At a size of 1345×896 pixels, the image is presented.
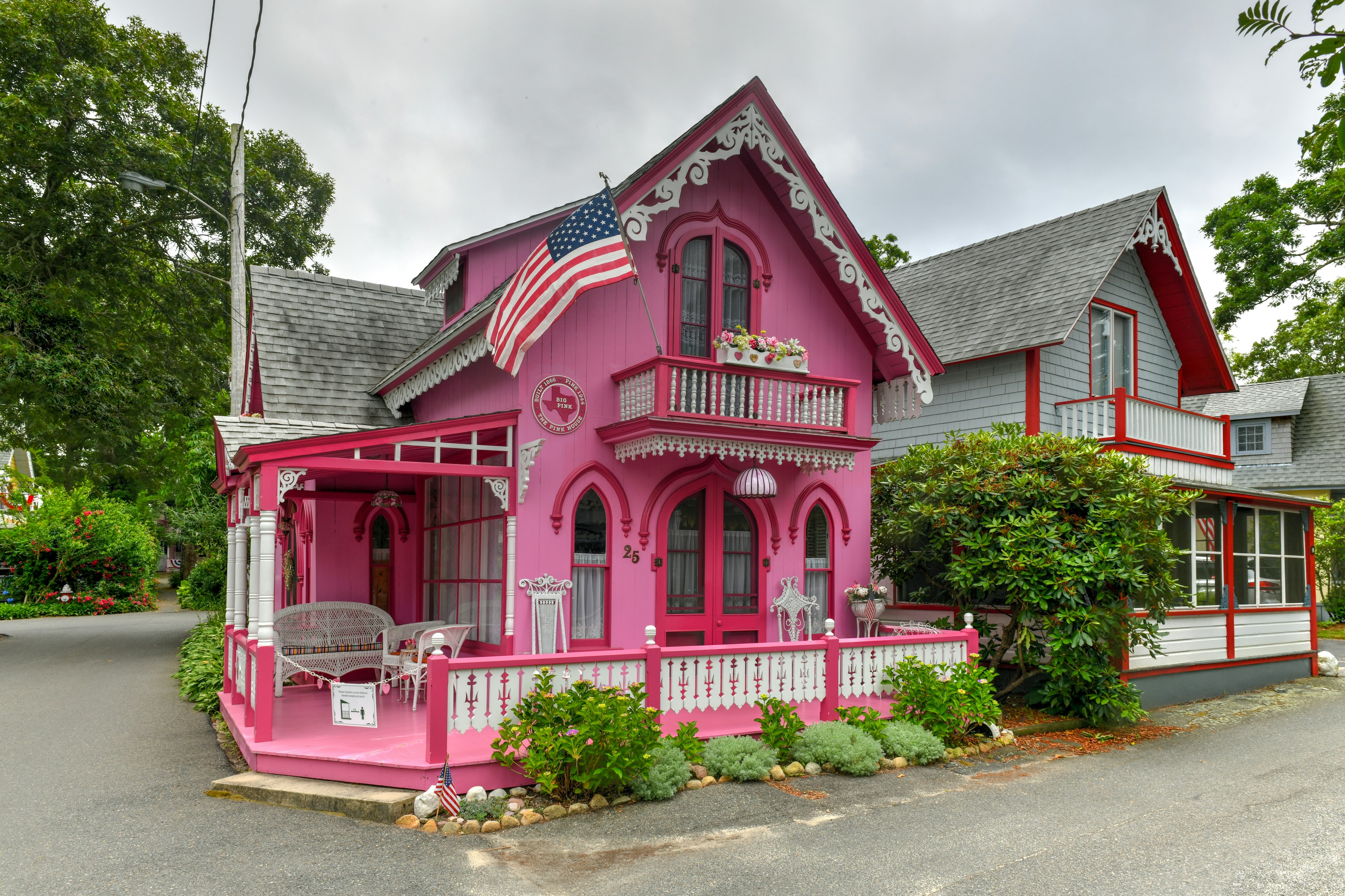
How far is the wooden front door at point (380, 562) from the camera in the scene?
13461 mm

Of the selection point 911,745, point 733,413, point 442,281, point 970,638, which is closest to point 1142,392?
point 970,638

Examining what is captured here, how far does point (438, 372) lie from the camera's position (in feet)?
37.2

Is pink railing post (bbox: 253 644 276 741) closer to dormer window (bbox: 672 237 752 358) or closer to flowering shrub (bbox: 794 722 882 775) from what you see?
flowering shrub (bbox: 794 722 882 775)

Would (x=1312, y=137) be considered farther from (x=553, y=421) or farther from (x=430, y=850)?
(x=553, y=421)

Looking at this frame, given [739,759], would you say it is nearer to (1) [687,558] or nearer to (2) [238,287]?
(1) [687,558]

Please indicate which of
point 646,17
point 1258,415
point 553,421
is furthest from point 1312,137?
point 1258,415

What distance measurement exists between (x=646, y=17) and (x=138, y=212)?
677 inches

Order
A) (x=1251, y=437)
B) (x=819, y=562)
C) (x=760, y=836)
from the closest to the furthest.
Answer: (x=760, y=836), (x=819, y=562), (x=1251, y=437)

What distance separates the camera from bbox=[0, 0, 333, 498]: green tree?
706 inches

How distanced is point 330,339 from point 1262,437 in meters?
28.4

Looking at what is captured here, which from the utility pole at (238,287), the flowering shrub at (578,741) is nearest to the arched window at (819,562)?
the flowering shrub at (578,741)

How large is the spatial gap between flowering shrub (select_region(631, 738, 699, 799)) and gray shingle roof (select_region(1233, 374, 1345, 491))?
25254 millimetres

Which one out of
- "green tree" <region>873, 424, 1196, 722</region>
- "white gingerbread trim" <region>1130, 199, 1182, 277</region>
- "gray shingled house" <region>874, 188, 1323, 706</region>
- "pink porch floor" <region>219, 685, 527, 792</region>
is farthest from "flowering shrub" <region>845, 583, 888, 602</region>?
"white gingerbread trim" <region>1130, 199, 1182, 277</region>

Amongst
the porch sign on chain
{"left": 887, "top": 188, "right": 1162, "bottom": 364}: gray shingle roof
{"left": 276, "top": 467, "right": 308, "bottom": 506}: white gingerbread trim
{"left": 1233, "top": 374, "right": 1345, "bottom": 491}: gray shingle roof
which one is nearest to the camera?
the porch sign on chain
